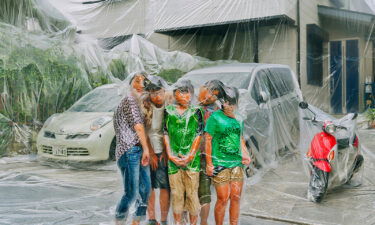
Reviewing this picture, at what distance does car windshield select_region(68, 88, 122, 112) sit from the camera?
5.90 metres

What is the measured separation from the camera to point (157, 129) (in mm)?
2785

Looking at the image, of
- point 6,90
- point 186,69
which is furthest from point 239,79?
point 6,90

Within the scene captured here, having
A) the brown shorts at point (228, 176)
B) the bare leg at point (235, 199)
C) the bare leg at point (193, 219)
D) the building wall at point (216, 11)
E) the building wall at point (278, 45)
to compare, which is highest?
the building wall at point (216, 11)

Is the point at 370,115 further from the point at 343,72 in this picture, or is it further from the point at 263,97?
the point at 263,97

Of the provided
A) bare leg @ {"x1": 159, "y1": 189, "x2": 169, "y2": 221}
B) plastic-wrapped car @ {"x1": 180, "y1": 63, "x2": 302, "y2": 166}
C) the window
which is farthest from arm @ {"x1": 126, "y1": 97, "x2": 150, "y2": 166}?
the window

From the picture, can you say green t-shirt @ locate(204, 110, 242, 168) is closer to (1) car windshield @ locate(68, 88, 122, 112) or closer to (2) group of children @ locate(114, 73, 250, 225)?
(2) group of children @ locate(114, 73, 250, 225)

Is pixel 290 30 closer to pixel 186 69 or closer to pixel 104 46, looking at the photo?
Answer: pixel 186 69

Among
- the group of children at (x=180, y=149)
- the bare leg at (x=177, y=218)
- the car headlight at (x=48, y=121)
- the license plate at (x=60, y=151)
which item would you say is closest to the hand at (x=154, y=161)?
the group of children at (x=180, y=149)

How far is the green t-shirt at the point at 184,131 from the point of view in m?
2.64

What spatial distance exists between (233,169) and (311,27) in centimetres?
378

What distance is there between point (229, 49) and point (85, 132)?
234 centimetres

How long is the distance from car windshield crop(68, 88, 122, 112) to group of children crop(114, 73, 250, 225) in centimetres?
304

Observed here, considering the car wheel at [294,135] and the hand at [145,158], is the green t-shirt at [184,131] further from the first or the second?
the car wheel at [294,135]

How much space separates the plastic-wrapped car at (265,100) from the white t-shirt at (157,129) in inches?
63.0
